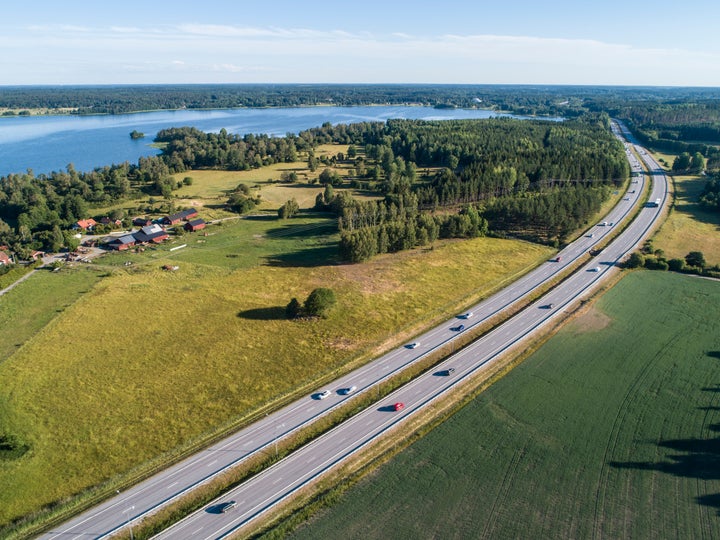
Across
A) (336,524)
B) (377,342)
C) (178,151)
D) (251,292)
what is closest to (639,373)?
(377,342)

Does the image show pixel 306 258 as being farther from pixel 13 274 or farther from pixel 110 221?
pixel 110 221

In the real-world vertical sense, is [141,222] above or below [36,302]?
above

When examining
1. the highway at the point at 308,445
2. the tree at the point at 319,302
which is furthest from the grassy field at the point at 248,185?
the highway at the point at 308,445

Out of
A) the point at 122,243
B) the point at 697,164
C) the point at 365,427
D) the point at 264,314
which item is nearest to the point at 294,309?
the point at 264,314

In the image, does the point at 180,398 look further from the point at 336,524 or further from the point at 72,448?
the point at 336,524

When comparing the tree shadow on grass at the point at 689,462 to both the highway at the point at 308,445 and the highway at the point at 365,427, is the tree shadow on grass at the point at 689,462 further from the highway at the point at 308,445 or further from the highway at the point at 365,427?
the highway at the point at 308,445
